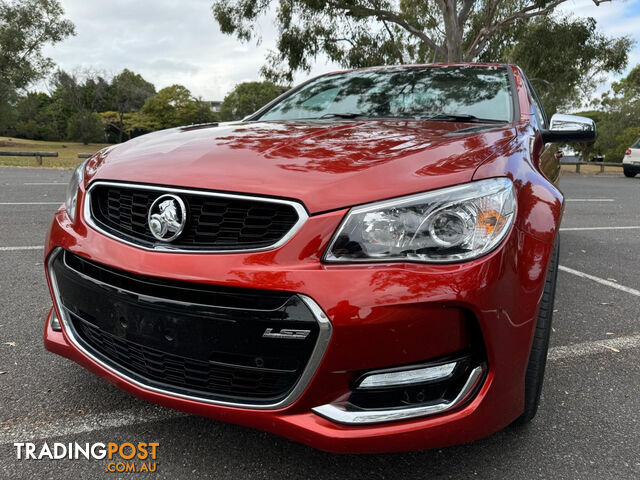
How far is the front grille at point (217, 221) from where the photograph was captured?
1374mm

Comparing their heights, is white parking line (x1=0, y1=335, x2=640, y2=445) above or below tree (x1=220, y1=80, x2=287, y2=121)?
below

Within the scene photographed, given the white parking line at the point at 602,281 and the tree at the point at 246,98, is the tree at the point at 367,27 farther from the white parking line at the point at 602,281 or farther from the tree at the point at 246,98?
the tree at the point at 246,98

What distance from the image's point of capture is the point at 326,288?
1255 millimetres

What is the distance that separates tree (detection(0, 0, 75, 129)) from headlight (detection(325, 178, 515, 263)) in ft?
122

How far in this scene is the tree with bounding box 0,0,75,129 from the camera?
101ft

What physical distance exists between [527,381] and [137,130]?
6256cm

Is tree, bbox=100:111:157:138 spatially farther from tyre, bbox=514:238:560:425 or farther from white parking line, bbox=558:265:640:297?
tyre, bbox=514:238:560:425

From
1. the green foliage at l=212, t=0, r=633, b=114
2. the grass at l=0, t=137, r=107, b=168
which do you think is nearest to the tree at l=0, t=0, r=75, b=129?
the grass at l=0, t=137, r=107, b=168

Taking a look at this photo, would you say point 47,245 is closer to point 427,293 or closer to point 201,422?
point 201,422

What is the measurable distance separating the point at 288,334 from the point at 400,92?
190 centimetres

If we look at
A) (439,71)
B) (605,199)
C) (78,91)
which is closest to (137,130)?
(78,91)

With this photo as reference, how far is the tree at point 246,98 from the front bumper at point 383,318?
65.5 metres

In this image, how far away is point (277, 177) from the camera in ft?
4.73
